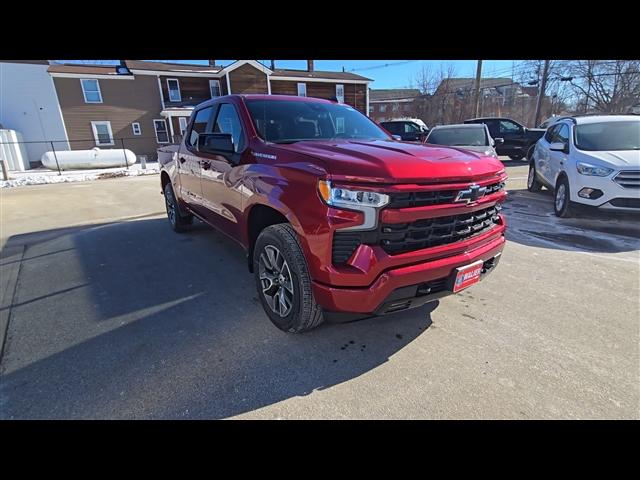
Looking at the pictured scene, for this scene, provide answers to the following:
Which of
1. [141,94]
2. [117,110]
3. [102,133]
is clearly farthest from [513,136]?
[102,133]

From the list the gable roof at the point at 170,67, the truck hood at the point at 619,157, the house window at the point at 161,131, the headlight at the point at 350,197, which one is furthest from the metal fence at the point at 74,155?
the headlight at the point at 350,197

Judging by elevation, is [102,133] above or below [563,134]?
above

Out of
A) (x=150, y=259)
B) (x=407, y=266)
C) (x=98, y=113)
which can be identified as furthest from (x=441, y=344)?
(x=98, y=113)

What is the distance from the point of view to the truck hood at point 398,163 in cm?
214

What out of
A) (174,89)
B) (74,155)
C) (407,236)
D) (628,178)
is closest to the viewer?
(407,236)

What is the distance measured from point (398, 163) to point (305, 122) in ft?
5.24

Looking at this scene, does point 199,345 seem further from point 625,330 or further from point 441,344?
point 625,330

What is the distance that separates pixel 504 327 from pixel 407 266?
1.33 metres

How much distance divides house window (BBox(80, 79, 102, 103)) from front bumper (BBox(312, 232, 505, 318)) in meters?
27.4

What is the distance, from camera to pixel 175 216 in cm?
586

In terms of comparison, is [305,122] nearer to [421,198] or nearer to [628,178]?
[421,198]

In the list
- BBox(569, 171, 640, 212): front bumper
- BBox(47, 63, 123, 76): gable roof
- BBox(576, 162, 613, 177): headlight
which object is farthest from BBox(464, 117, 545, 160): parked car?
BBox(47, 63, 123, 76): gable roof

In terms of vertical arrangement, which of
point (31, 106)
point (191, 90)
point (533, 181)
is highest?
point (191, 90)
